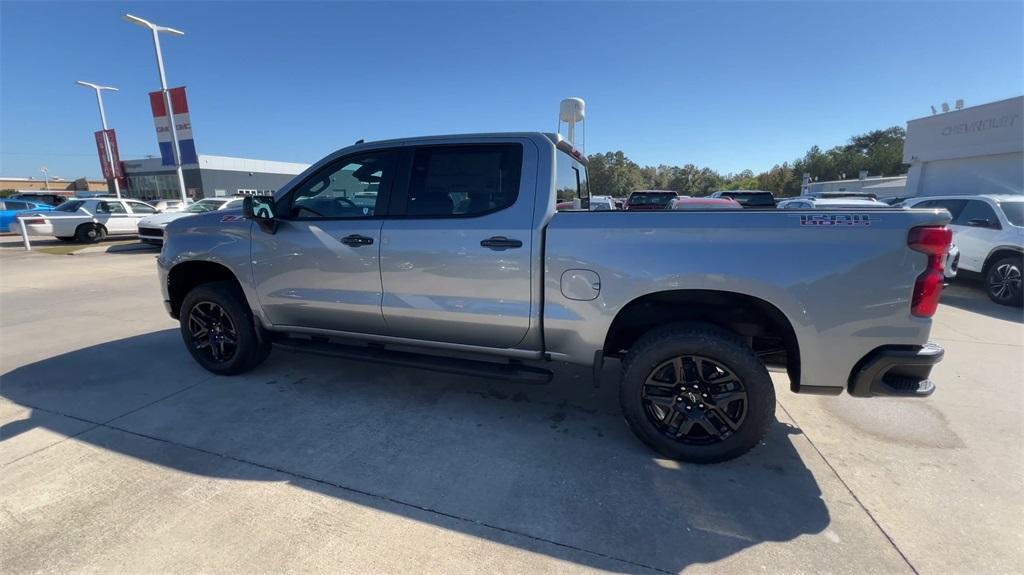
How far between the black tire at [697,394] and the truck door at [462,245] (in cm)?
81

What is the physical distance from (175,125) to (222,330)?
1756 centimetres

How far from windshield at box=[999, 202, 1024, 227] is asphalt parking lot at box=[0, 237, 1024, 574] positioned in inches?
197

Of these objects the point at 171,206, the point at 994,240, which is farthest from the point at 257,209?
the point at 171,206

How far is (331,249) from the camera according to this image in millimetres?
3434

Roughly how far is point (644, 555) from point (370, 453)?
170 cm

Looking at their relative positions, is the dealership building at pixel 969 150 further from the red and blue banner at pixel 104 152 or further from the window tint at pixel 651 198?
the red and blue banner at pixel 104 152

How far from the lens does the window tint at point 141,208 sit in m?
17.1

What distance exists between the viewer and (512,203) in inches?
119

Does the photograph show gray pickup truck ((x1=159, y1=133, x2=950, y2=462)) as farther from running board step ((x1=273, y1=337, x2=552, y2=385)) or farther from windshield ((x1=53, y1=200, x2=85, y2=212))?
windshield ((x1=53, y1=200, x2=85, y2=212))

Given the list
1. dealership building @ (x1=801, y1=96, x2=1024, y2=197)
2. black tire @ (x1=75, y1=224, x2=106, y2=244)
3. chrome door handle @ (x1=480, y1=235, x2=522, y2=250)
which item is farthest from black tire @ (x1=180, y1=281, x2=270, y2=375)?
dealership building @ (x1=801, y1=96, x2=1024, y2=197)

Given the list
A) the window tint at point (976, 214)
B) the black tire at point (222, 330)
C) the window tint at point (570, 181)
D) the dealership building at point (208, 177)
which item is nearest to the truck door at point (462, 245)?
the window tint at point (570, 181)

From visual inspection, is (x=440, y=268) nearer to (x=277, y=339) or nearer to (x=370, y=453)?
(x=370, y=453)

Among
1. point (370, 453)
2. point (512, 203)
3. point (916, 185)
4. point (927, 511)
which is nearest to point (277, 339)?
point (370, 453)

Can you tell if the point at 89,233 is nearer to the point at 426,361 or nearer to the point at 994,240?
the point at 426,361
